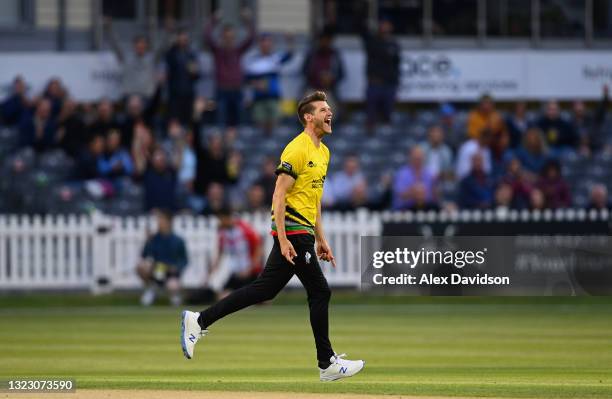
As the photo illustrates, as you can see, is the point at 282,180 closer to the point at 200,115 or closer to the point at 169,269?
the point at 169,269

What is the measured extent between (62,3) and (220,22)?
3191mm

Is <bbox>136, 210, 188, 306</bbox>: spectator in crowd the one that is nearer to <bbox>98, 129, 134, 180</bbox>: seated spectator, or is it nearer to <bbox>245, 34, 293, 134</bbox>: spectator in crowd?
<bbox>98, 129, 134, 180</bbox>: seated spectator

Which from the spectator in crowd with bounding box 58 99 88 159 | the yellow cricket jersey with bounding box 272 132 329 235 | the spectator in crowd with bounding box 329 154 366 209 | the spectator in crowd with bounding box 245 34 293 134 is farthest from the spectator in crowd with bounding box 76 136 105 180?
the yellow cricket jersey with bounding box 272 132 329 235

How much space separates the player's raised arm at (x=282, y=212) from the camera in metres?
11.4

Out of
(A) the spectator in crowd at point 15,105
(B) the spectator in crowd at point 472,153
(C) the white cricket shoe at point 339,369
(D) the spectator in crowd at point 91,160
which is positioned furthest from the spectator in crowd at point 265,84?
(C) the white cricket shoe at point 339,369

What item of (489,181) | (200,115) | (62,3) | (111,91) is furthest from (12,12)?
(489,181)

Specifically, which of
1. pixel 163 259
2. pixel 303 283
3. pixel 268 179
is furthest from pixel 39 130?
pixel 303 283

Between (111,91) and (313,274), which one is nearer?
(313,274)

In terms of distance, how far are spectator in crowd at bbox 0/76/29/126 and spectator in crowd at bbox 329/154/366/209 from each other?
19.1ft

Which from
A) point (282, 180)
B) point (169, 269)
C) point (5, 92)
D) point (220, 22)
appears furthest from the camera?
point (220, 22)

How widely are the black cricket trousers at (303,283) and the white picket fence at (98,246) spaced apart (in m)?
12.1

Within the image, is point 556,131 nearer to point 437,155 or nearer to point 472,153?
point 472,153

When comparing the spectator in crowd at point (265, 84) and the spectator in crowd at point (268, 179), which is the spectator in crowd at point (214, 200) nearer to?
the spectator in crowd at point (268, 179)

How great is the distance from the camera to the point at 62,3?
2845 cm
